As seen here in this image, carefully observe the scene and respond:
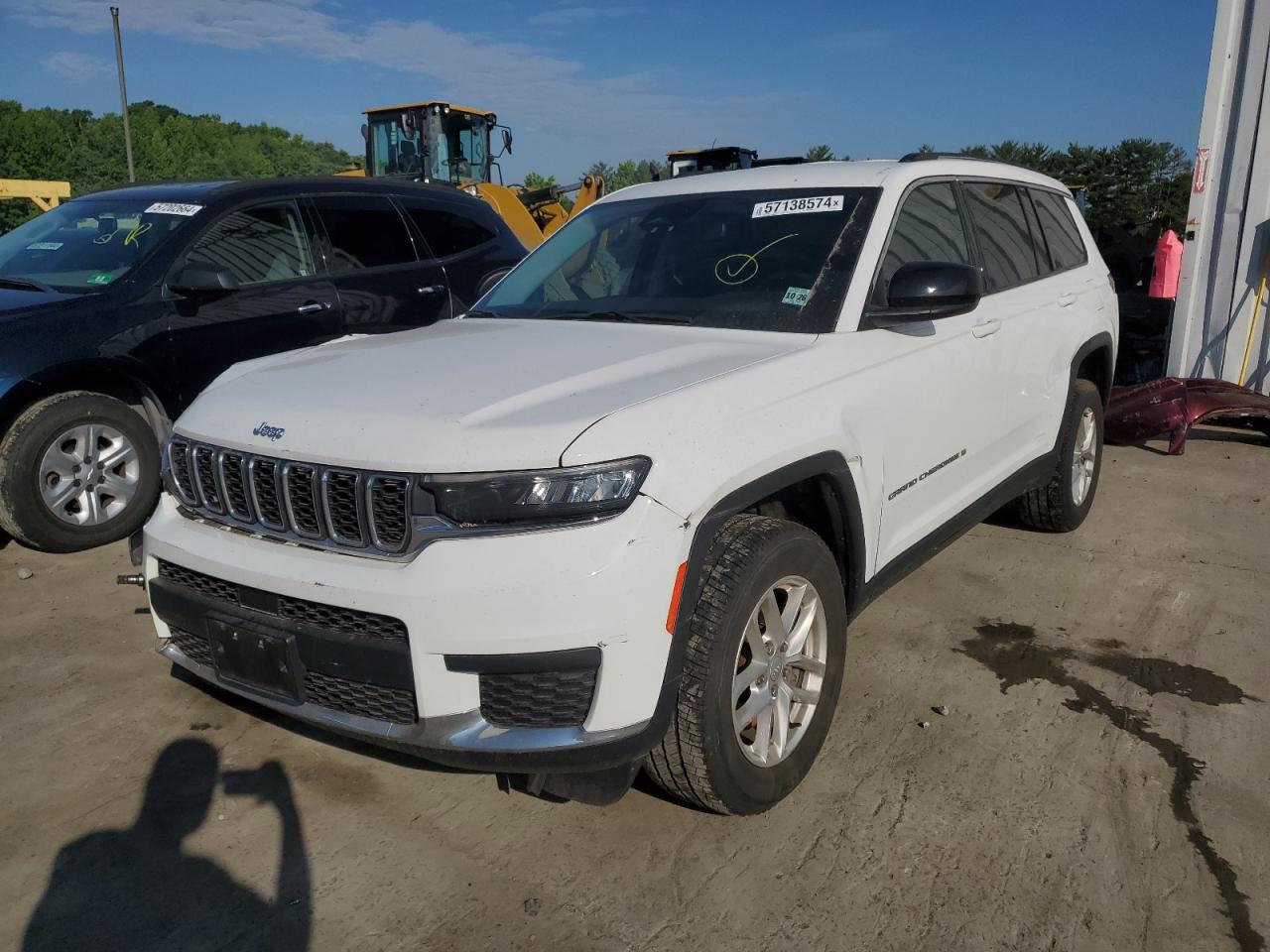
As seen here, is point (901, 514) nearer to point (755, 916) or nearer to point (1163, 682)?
point (1163, 682)

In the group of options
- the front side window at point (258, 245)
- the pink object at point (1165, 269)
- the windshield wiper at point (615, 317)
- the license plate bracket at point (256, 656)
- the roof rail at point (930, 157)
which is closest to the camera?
the license plate bracket at point (256, 656)

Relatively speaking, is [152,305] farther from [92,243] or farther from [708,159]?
[708,159]

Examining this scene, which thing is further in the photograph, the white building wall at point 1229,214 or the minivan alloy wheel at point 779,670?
the white building wall at point 1229,214

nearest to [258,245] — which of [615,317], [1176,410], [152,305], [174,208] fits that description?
[174,208]

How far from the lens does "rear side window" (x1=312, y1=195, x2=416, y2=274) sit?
19.5 ft

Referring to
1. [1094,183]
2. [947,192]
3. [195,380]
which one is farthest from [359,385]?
[1094,183]

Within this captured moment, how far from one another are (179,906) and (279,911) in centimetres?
25

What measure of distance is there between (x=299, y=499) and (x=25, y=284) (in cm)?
362

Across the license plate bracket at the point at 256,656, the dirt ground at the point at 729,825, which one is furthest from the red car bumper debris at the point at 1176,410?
the license plate bracket at the point at 256,656

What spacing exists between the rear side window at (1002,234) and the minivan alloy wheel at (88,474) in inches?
163

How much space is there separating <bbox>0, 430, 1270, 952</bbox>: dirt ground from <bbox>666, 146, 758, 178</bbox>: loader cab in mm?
13654

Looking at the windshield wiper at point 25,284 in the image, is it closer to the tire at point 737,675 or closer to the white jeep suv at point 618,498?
the white jeep suv at point 618,498

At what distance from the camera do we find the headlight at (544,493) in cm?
231

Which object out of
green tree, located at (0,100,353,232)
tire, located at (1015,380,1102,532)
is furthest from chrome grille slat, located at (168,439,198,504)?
green tree, located at (0,100,353,232)
